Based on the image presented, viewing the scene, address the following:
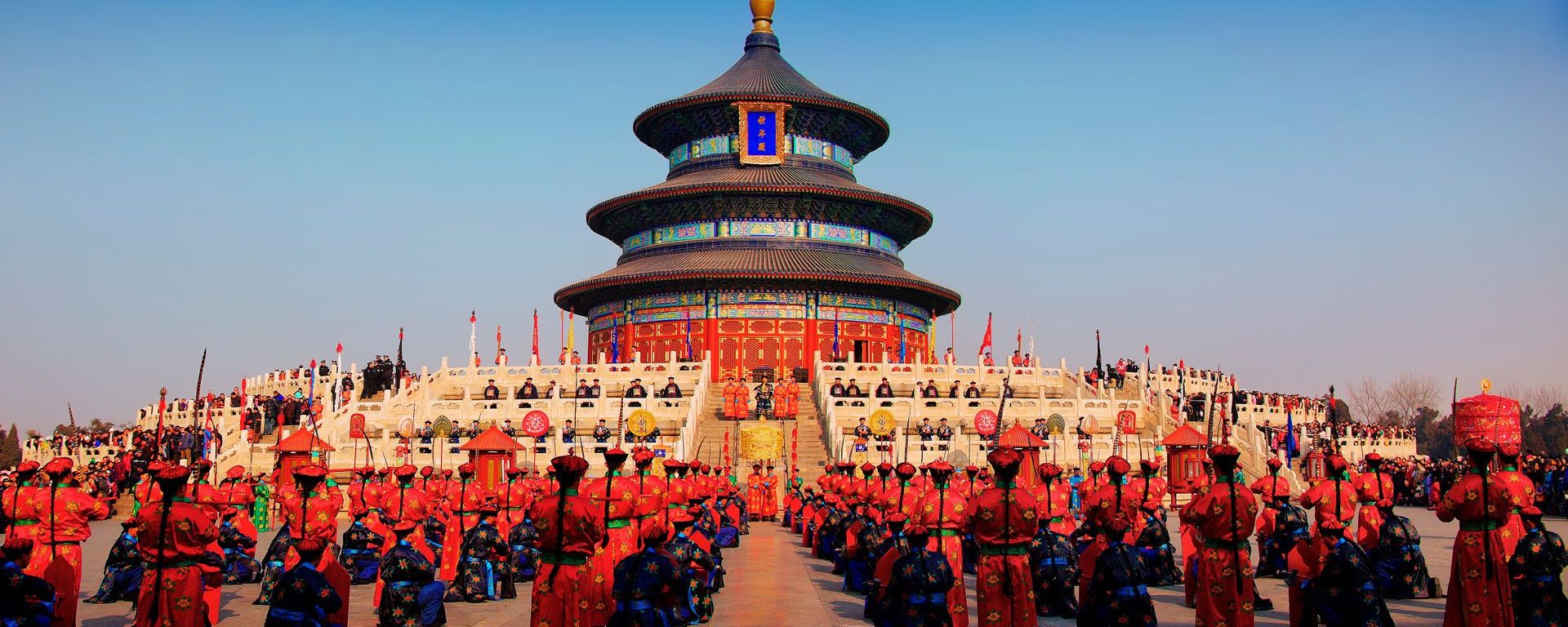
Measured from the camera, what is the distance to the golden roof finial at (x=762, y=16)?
61.8 m

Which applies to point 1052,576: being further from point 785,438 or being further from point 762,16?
point 762,16

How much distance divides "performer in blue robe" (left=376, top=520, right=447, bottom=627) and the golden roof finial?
167ft

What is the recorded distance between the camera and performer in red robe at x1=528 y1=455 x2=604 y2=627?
35.6 ft

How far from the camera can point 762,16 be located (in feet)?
203

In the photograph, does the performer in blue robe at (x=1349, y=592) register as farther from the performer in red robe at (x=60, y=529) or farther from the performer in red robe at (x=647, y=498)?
the performer in red robe at (x=60, y=529)

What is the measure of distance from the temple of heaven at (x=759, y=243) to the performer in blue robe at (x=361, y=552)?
31.7 m

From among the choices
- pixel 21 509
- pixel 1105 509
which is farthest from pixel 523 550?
pixel 1105 509

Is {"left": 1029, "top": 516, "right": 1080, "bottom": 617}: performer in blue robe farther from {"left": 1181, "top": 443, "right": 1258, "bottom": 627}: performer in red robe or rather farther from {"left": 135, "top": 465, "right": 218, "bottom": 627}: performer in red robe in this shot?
{"left": 135, "top": 465, "right": 218, "bottom": 627}: performer in red robe

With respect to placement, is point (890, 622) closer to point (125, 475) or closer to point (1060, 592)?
point (1060, 592)

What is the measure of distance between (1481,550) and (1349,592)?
1.16 meters

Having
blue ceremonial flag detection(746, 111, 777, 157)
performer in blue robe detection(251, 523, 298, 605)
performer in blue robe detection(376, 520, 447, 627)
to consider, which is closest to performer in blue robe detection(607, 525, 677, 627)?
performer in blue robe detection(376, 520, 447, 627)

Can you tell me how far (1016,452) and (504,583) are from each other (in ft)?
24.9

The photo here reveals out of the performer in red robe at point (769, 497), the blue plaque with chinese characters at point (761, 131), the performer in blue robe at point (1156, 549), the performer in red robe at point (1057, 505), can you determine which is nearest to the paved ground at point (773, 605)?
the performer in blue robe at point (1156, 549)

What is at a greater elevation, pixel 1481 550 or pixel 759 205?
pixel 759 205
